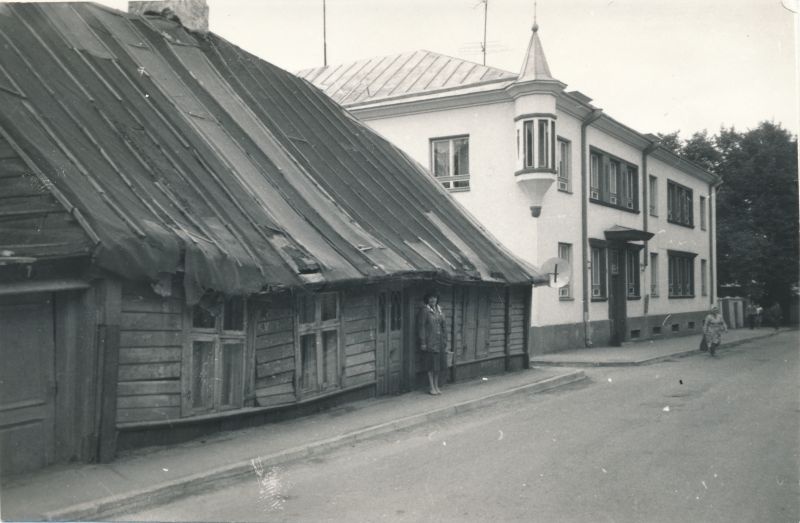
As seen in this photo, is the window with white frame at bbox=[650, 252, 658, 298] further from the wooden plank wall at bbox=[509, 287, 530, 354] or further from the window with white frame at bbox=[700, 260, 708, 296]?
the wooden plank wall at bbox=[509, 287, 530, 354]

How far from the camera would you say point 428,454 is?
8789 millimetres

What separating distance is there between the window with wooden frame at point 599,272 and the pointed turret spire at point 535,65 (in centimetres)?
685

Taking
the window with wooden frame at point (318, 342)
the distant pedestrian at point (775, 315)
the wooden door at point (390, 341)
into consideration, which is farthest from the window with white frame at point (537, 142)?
the distant pedestrian at point (775, 315)

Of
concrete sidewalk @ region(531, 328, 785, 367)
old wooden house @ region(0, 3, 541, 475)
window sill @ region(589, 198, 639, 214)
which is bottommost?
concrete sidewalk @ region(531, 328, 785, 367)

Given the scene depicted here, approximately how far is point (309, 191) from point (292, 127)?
213 centimetres

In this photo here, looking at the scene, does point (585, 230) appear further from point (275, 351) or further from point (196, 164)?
point (196, 164)

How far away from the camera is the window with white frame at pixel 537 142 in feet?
72.4

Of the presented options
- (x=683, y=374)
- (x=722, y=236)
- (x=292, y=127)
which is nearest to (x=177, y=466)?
(x=292, y=127)

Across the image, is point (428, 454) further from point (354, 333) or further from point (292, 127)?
point (292, 127)

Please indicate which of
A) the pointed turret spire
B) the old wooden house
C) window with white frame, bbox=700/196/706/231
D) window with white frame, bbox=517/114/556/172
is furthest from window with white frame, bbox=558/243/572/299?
window with white frame, bbox=700/196/706/231

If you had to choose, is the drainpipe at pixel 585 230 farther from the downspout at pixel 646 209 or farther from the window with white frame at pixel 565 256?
the downspout at pixel 646 209

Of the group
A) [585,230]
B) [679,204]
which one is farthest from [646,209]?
[585,230]

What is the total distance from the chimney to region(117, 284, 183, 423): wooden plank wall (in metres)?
6.92

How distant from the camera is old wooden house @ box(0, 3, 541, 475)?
730 centimetres
